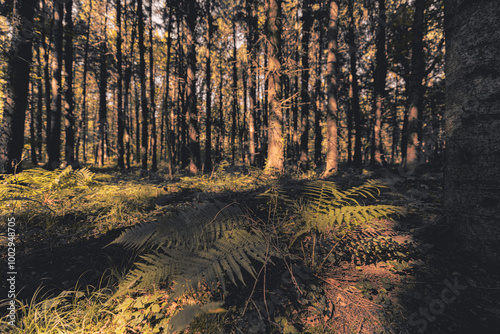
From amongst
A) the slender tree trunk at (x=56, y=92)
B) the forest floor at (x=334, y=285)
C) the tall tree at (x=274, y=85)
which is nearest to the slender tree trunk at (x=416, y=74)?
the tall tree at (x=274, y=85)

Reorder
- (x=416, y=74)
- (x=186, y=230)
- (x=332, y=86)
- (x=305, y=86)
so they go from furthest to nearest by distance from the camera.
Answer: (x=305, y=86) → (x=332, y=86) → (x=416, y=74) → (x=186, y=230)

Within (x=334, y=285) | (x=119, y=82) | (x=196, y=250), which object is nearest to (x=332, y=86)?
(x=334, y=285)

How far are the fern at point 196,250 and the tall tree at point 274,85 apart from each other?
4.39 m

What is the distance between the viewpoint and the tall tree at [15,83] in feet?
15.1

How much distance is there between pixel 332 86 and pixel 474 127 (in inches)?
290

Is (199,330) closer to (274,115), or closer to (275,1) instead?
(274,115)

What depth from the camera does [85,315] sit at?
1.44 meters

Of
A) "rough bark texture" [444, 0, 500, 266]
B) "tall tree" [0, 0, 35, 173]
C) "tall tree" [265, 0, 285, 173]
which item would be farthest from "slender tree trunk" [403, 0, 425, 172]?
"tall tree" [0, 0, 35, 173]

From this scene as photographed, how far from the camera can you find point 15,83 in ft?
15.4

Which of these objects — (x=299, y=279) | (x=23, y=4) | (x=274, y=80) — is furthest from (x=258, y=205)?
(x=23, y=4)

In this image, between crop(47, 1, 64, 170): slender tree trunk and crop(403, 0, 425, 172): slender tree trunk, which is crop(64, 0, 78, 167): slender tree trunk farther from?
crop(403, 0, 425, 172): slender tree trunk

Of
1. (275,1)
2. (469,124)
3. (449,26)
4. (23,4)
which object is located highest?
(275,1)

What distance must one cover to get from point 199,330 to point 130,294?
84 cm

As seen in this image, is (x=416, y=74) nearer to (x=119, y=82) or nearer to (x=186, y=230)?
(x=186, y=230)
